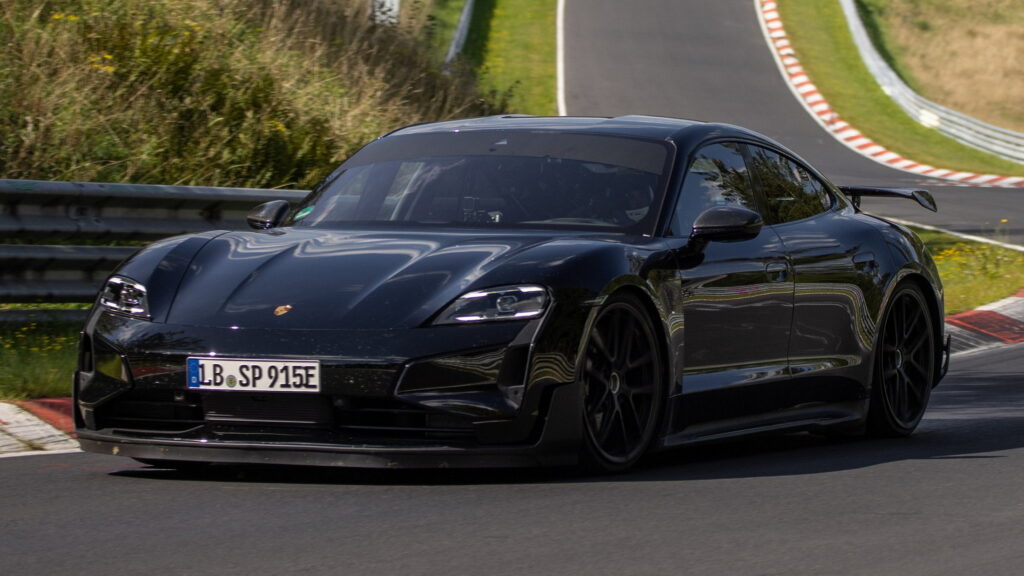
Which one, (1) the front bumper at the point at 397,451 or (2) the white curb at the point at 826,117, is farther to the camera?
(2) the white curb at the point at 826,117

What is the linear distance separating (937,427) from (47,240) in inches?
192

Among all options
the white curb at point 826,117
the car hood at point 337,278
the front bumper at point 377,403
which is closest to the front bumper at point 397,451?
the front bumper at point 377,403

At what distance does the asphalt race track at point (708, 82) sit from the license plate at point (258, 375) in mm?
17518

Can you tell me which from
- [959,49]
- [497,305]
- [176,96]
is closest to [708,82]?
[959,49]

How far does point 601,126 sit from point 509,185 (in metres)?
0.58

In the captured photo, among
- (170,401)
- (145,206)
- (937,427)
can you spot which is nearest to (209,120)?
(145,206)

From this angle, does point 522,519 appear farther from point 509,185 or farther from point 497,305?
point 509,185

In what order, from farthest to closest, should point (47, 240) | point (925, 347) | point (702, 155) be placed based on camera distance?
point (47, 240), point (925, 347), point (702, 155)

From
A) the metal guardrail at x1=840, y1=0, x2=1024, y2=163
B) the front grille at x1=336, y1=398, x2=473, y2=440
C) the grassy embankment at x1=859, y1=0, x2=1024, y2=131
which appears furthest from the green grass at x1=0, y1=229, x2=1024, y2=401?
the grassy embankment at x1=859, y1=0, x2=1024, y2=131

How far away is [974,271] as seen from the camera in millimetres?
16516

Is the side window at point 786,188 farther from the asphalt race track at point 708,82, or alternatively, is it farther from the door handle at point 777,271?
the asphalt race track at point 708,82

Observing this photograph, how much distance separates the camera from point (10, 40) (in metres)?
13.7

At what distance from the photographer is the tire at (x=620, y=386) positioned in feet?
19.6

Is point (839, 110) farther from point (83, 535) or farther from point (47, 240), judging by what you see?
point (83, 535)
